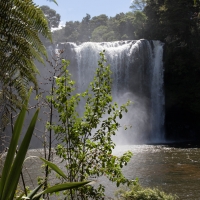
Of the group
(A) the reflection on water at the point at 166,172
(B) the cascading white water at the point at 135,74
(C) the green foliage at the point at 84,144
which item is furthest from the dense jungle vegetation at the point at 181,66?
(C) the green foliage at the point at 84,144

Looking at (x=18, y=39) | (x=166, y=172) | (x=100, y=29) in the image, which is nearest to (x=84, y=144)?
(x=18, y=39)

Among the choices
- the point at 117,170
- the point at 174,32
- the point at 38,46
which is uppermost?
the point at 174,32

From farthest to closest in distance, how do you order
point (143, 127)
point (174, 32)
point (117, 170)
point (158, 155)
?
point (174, 32) → point (143, 127) → point (158, 155) → point (117, 170)

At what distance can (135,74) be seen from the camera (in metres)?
30.1

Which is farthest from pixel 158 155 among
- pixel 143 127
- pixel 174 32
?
pixel 174 32

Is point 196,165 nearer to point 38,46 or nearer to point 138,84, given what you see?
point 38,46

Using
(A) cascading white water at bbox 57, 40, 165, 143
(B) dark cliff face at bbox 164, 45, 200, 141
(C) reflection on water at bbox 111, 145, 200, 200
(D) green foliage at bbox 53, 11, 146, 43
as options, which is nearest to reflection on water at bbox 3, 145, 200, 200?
(C) reflection on water at bbox 111, 145, 200, 200

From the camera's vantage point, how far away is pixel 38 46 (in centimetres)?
453

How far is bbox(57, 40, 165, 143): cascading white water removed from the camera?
29.7 m

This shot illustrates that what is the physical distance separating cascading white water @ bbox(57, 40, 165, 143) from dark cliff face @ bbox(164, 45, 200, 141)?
0.85 m

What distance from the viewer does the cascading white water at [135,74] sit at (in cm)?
2967

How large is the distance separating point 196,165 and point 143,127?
49.1 feet

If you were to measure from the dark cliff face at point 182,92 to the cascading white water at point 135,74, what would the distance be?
85cm

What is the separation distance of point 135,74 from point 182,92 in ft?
15.2
